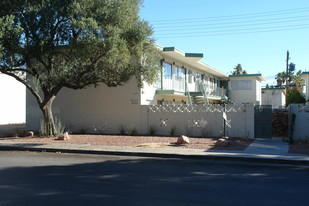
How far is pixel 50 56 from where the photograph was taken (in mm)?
16609

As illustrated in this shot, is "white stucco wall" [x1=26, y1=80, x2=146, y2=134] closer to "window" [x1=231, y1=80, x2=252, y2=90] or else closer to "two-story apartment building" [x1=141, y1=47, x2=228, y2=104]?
"two-story apartment building" [x1=141, y1=47, x2=228, y2=104]

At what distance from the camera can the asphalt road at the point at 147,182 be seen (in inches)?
247

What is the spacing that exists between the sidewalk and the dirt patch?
0.87ft

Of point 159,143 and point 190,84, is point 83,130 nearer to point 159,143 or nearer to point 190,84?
point 159,143

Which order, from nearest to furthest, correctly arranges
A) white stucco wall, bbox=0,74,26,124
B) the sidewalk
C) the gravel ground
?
the sidewalk → the gravel ground → white stucco wall, bbox=0,74,26,124

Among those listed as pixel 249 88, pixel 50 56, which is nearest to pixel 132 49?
pixel 50 56

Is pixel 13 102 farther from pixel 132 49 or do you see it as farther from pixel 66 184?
pixel 66 184

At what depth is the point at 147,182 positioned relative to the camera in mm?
7852

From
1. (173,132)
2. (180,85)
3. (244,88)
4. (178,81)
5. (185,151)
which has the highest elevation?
(244,88)

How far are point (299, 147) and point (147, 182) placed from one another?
8782 mm

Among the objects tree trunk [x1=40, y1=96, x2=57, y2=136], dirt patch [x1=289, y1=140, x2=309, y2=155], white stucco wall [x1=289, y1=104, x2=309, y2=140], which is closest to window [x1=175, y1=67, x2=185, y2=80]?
tree trunk [x1=40, y1=96, x2=57, y2=136]

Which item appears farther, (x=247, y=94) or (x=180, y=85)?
(x=247, y=94)

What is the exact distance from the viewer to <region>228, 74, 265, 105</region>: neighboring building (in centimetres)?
3761

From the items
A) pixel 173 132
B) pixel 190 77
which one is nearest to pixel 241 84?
pixel 190 77
